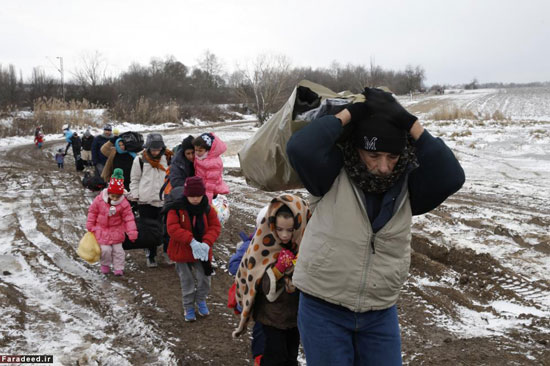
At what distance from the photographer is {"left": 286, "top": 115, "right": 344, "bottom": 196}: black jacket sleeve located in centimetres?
212

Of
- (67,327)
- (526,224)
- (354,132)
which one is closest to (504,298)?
(526,224)

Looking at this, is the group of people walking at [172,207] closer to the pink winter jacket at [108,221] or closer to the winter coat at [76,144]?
the pink winter jacket at [108,221]

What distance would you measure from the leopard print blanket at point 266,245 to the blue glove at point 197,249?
1.35m

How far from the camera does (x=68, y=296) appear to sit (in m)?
5.55

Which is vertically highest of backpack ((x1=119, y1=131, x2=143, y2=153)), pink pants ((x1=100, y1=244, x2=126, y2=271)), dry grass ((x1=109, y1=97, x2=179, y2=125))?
dry grass ((x1=109, y1=97, x2=179, y2=125))

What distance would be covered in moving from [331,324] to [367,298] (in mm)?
225

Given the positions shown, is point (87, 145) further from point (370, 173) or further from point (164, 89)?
point (164, 89)

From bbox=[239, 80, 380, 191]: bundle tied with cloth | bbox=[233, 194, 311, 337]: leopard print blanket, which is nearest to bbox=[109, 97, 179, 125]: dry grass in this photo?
bbox=[233, 194, 311, 337]: leopard print blanket

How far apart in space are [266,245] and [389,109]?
1.62 meters

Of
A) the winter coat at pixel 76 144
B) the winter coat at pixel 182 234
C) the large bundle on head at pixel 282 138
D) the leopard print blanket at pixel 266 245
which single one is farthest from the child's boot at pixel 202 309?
the winter coat at pixel 76 144

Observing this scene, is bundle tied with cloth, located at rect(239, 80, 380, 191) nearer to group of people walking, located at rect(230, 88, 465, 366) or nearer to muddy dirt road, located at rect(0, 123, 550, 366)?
group of people walking, located at rect(230, 88, 465, 366)

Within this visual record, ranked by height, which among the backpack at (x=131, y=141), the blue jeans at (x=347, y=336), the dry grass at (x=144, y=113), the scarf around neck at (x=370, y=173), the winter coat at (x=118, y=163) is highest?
the dry grass at (x=144, y=113)

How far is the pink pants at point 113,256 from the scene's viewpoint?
6.31 metres

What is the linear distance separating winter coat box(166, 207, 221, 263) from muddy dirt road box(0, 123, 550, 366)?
0.75 metres
